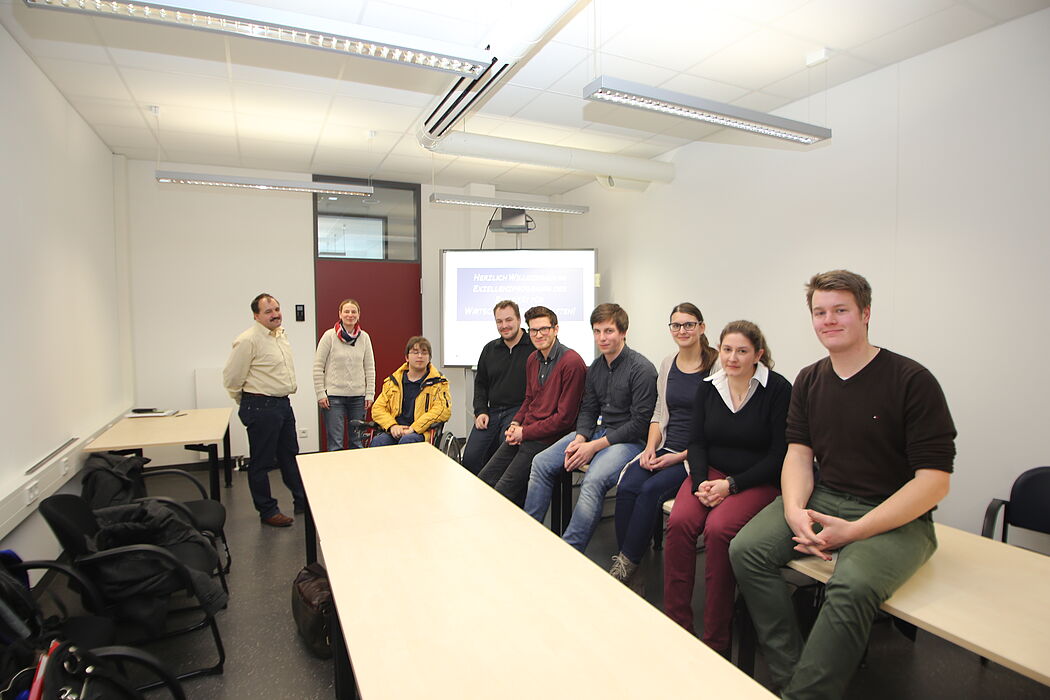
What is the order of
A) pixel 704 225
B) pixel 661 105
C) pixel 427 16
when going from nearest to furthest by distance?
pixel 427 16, pixel 661 105, pixel 704 225

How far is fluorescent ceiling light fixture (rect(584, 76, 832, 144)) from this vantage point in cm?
273

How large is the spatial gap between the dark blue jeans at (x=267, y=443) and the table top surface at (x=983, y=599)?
10.6 feet

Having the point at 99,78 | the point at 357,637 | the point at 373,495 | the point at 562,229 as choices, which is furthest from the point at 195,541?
the point at 562,229

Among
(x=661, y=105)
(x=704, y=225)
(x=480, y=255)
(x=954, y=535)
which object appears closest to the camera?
(x=954, y=535)

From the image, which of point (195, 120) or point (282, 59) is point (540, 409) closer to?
point (282, 59)

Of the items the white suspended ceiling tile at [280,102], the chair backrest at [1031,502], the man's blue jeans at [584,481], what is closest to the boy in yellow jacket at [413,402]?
the man's blue jeans at [584,481]

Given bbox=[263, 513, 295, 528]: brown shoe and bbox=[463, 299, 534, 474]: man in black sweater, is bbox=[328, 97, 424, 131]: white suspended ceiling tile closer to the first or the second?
bbox=[463, 299, 534, 474]: man in black sweater

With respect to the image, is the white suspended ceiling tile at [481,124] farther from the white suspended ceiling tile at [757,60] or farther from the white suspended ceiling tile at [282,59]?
the white suspended ceiling tile at [757,60]

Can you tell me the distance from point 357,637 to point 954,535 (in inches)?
80.0

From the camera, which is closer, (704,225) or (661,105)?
(661,105)

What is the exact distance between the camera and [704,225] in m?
4.74

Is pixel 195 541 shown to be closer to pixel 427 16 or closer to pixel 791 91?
pixel 427 16

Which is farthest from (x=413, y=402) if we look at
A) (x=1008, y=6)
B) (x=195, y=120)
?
(x=1008, y=6)

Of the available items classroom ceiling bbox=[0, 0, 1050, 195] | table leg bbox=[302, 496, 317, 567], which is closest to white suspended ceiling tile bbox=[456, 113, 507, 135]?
classroom ceiling bbox=[0, 0, 1050, 195]
